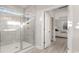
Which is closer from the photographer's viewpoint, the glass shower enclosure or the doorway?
the doorway

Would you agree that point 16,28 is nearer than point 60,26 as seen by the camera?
No

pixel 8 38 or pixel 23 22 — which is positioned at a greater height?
pixel 23 22

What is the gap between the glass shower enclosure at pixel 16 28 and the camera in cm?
265

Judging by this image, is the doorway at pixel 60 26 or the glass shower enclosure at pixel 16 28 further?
the glass shower enclosure at pixel 16 28

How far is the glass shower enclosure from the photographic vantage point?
2652 mm

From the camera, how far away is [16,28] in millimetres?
2893

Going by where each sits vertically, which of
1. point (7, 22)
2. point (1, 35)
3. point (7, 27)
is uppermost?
point (7, 22)

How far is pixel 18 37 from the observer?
2.85 metres
